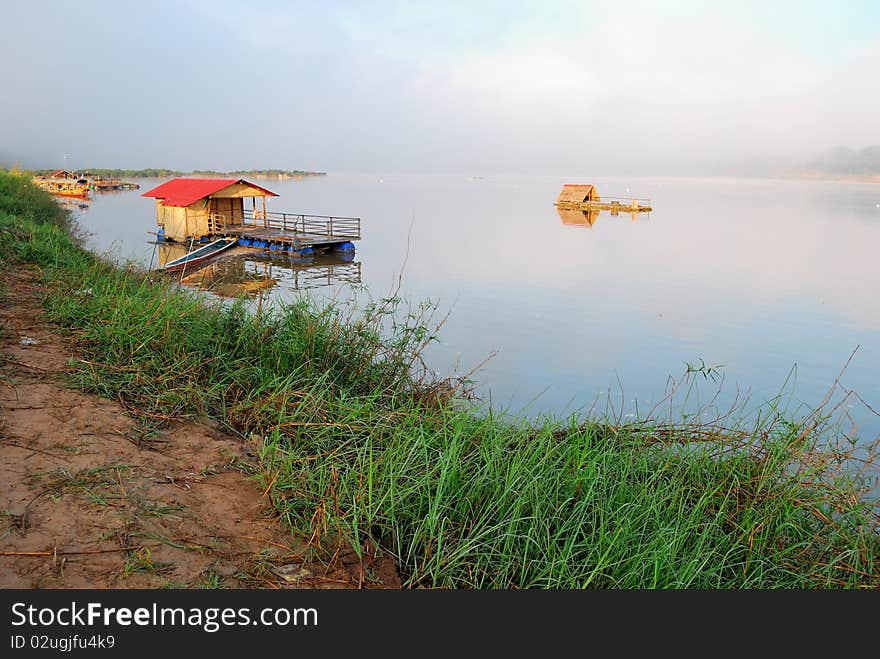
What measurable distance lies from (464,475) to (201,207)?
29542 millimetres

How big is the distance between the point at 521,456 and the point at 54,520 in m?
2.30

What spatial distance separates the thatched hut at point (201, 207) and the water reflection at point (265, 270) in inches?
38.0

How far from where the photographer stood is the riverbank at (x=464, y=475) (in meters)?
2.71

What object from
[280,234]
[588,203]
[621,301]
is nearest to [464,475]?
[621,301]

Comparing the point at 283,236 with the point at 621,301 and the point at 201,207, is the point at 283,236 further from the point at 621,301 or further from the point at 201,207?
the point at 621,301

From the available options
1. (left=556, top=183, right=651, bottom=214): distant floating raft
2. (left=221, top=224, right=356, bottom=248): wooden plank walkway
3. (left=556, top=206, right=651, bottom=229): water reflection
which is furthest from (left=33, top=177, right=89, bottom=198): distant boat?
(left=556, top=183, right=651, bottom=214): distant floating raft

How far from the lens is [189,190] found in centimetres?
3028

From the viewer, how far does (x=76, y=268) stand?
7438 mm

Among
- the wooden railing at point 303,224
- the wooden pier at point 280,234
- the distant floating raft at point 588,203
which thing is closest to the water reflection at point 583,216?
the distant floating raft at point 588,203

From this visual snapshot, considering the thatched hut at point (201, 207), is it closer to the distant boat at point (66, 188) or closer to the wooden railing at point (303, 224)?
the wooden railing at point (303, 224)

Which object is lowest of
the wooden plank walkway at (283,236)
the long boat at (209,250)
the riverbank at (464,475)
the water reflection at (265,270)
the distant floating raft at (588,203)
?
the water reflection at (265,270)

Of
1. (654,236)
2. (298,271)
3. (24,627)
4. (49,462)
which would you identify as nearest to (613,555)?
(24,627)

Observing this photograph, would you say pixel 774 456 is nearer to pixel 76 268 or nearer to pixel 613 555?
pixel 613 555

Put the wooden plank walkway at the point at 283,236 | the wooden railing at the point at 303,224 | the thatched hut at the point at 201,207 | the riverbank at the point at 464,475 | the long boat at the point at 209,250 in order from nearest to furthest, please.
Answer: the riverbank at the point at 464,475, the long boat at the point at 209,250, the wooden plank walkway at the point at 283,236, the thatched hut at the point at 201,207, the wooden railing at the point at 303,224
